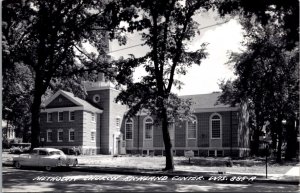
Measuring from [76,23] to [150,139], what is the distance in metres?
29.5

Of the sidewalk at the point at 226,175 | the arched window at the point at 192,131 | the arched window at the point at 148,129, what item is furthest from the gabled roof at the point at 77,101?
the sidewalk at the point at 226,175

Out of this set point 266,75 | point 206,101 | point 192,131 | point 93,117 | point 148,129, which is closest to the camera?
point 266,75

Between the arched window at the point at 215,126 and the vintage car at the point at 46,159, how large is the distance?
100 feet

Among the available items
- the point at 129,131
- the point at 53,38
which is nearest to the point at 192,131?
the point at 129,131

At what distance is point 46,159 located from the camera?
74.4 ft

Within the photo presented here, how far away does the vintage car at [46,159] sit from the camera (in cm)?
2247

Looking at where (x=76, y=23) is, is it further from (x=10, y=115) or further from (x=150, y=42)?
(x=10, y=115)

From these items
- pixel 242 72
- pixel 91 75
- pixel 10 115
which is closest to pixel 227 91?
pixel 242 72

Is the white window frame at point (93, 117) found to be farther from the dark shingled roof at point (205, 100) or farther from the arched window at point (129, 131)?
the dark shingled roof at point (205, 100)

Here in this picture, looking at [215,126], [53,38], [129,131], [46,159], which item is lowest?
[46,159]

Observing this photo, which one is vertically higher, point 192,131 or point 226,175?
point 192,131

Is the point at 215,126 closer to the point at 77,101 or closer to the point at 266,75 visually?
the point at 77,101

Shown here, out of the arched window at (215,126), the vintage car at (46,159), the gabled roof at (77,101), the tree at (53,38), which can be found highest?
the tree at (53,38)

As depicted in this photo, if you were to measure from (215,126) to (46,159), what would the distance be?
32.4 m
